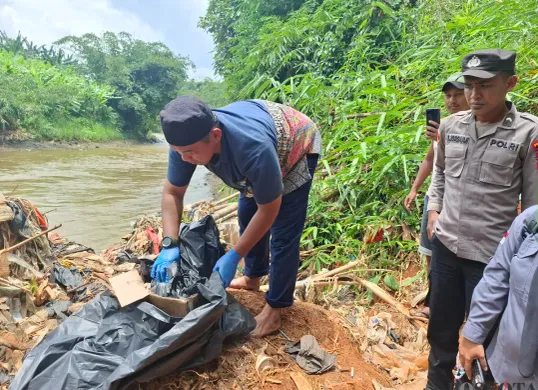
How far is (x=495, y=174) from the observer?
1594 millimetres

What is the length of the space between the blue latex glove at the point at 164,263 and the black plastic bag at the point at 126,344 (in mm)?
249

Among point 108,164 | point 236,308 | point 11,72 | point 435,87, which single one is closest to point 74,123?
point 11,72

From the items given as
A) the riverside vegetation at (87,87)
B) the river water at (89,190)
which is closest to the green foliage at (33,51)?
the riverside vegetation at (87,87)

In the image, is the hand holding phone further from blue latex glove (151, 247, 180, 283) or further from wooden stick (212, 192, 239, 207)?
wooden stick (212, 192, 239, 207)

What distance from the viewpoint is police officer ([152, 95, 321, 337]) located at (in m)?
1.61

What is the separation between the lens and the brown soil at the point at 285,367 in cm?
167

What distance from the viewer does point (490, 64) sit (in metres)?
1.56

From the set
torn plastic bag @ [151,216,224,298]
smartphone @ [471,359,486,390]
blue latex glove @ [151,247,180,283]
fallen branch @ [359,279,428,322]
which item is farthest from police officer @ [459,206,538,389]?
fallen branch @ [359,279,428,322]

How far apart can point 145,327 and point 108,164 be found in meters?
14.8

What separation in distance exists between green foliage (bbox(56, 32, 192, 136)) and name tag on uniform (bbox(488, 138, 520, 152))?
30.4m

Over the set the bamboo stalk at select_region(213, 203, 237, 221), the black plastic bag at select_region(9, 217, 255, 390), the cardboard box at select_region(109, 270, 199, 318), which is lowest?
the bamboo stalk at select_region(213, 203, 237, 221)

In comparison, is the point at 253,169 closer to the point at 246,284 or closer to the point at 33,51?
the point at 246,284

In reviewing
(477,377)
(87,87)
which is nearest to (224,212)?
(477,377)

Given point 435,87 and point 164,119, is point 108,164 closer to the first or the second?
point 435,87
